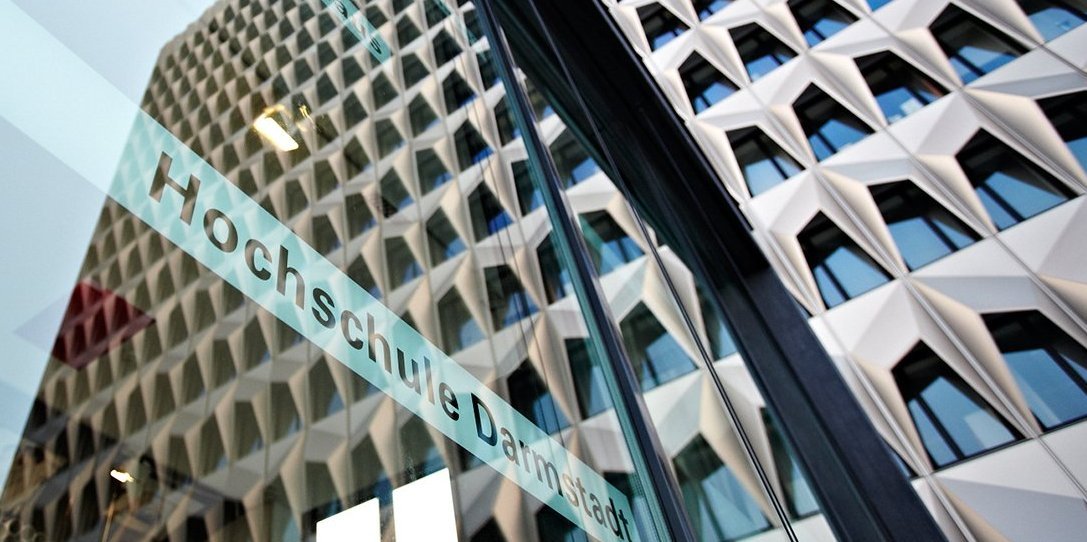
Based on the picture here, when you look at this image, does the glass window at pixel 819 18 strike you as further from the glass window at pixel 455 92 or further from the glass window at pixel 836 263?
the glass window at pixel 455 92

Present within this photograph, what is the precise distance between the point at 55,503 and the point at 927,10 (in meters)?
9.89

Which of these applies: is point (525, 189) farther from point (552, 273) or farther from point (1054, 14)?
point (1054, 14)

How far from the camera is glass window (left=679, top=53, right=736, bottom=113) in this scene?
30.7ft

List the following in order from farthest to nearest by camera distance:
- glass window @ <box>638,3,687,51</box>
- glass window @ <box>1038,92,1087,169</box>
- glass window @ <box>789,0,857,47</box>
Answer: glass window @ <box>638,3,687,51</box>, glass window @ <box>789,0,857,47</box>, glass window @ <box>1038,92,1087,169</box>

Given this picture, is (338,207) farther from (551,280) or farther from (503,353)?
(551,280)

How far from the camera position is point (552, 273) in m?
1.36

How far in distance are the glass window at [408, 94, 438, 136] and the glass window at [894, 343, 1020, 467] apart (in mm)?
6628

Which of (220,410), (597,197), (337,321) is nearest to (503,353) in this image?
(337,321)

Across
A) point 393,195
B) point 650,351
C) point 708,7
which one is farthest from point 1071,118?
point 393,195

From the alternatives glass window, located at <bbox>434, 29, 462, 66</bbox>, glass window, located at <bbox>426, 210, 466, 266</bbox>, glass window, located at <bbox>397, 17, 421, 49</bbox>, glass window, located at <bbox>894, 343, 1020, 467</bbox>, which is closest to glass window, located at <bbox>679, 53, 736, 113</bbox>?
glass window, located at <bbox>894, 343, 1020, 467</bbox>

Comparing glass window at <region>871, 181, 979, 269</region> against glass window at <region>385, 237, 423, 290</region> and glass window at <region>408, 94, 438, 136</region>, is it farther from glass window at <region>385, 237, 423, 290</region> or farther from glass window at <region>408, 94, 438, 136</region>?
glass window at <region>385, 237, 423, 290</region>

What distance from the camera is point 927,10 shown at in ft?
25.2

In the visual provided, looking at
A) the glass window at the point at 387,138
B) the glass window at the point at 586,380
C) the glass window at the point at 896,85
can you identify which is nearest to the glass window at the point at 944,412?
the glass window at the point at 896,85

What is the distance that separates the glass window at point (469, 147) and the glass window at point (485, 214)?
77 mm
